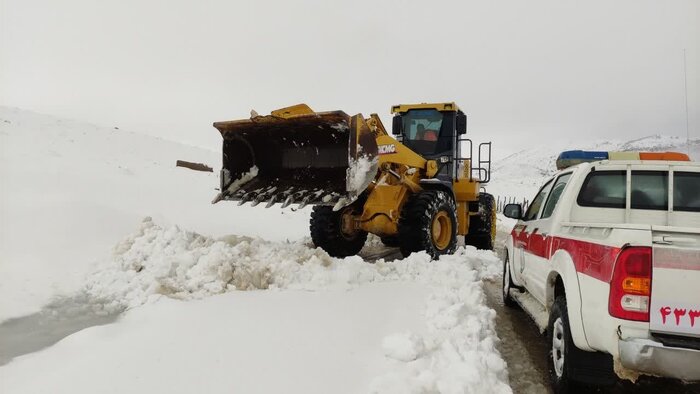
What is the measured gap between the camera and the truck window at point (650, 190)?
3.62 meters

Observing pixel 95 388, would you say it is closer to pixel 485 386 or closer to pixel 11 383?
pixel 11 383

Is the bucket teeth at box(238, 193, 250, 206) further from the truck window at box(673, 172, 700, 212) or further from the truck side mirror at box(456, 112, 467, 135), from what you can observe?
the truck window at box(673, 172, 700, 212)

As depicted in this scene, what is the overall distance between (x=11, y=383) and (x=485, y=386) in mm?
3166

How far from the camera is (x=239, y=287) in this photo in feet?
16.5

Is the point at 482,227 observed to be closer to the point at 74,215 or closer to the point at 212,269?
the point at 212,269

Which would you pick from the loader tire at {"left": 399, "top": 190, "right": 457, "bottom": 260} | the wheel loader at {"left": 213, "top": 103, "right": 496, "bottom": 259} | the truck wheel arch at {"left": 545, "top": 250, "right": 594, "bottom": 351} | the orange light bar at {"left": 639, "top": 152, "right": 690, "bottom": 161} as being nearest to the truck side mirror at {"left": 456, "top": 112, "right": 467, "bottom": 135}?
the wheel loader at {"left": 213, "top": 103, "right": 496, "bottom": 259}

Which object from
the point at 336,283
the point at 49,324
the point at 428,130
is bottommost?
the point at 49,324

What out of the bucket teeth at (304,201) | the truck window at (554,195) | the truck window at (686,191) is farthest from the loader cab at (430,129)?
the truck window at (686,191)

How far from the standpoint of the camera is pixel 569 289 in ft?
9.89

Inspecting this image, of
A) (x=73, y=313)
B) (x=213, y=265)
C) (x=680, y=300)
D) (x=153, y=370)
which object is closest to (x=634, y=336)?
(x=680, y=300)

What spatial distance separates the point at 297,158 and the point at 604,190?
4.79 m

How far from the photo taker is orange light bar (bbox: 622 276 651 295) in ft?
8.20

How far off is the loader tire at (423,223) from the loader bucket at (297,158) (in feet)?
3.75

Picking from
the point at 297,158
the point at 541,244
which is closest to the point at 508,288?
the point at 541,244
